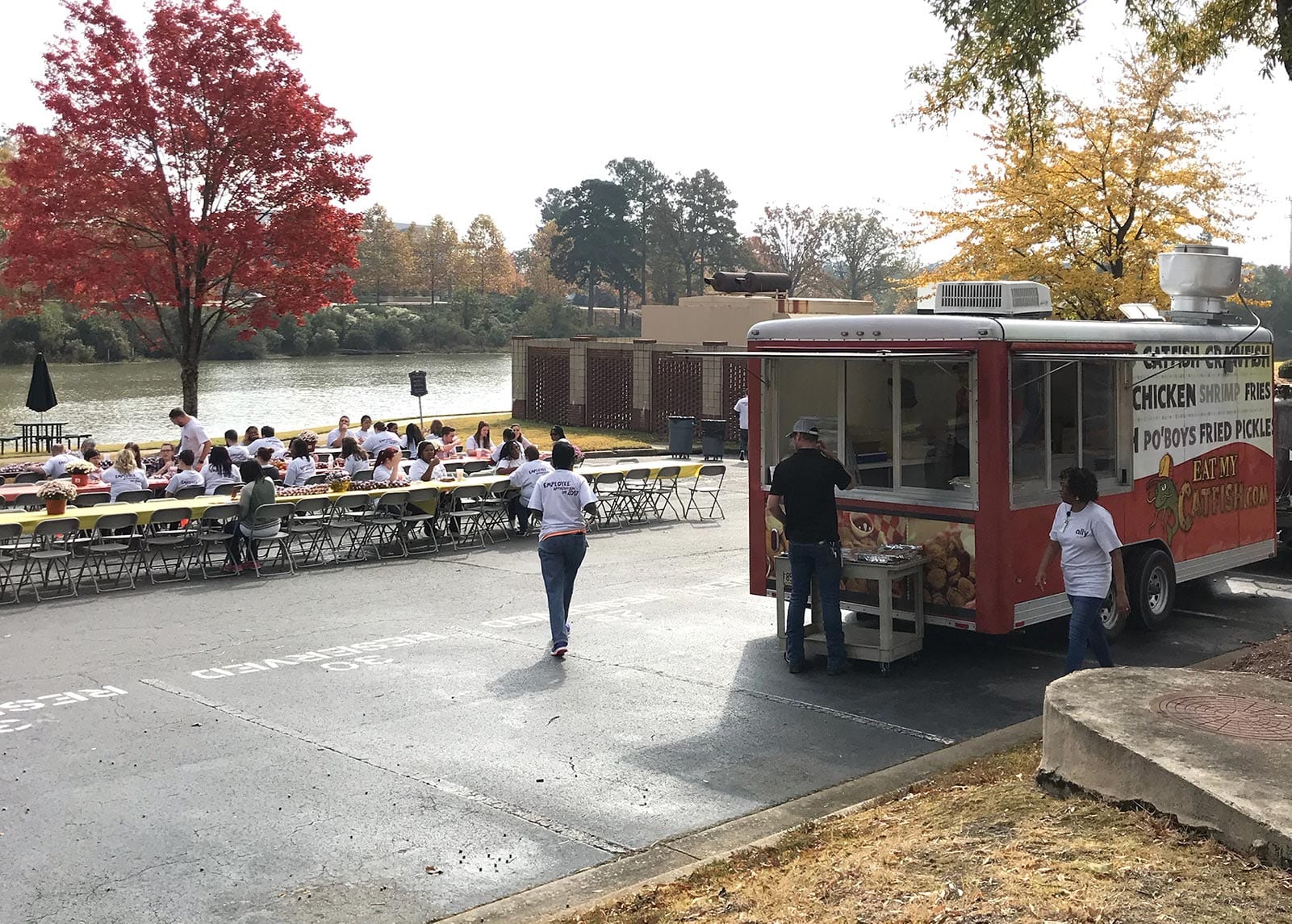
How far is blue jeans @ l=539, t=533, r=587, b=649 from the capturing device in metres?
11.0

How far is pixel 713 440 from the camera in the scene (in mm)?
28750

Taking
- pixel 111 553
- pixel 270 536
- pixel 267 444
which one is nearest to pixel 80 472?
pixel 111 553

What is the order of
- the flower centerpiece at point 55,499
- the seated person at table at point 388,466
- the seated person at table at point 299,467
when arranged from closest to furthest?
the flower centerpiece at point 55,499, the seated person at table at point 388,466, the seated person at table at point 299,467

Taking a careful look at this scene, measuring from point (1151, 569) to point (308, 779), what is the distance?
25.1 feet

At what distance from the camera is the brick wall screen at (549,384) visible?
123 feet

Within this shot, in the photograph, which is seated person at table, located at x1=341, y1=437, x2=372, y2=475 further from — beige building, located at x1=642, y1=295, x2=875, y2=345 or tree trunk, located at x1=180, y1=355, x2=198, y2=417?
beige building, located at x1=642, y1=295, x2=875, y2=345

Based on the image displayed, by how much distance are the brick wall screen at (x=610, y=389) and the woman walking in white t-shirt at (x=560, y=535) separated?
24454mm

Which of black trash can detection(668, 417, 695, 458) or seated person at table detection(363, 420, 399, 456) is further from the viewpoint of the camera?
black trash can detection(668, 417, 695, 458)

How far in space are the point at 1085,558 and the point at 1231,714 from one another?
245 centimetres

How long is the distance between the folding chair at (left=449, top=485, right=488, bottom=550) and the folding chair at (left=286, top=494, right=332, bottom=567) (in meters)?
1.57

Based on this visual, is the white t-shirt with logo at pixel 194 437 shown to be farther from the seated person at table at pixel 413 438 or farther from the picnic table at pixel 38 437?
the picnic table at pixel 38 437

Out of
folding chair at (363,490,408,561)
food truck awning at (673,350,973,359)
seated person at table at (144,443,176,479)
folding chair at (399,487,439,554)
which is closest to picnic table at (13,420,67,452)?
seated person at table at (144,443,176,479)

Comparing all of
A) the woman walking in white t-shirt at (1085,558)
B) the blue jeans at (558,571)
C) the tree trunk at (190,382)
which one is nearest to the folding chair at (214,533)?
the blue jeans at (558,571)

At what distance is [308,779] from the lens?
7.84m
